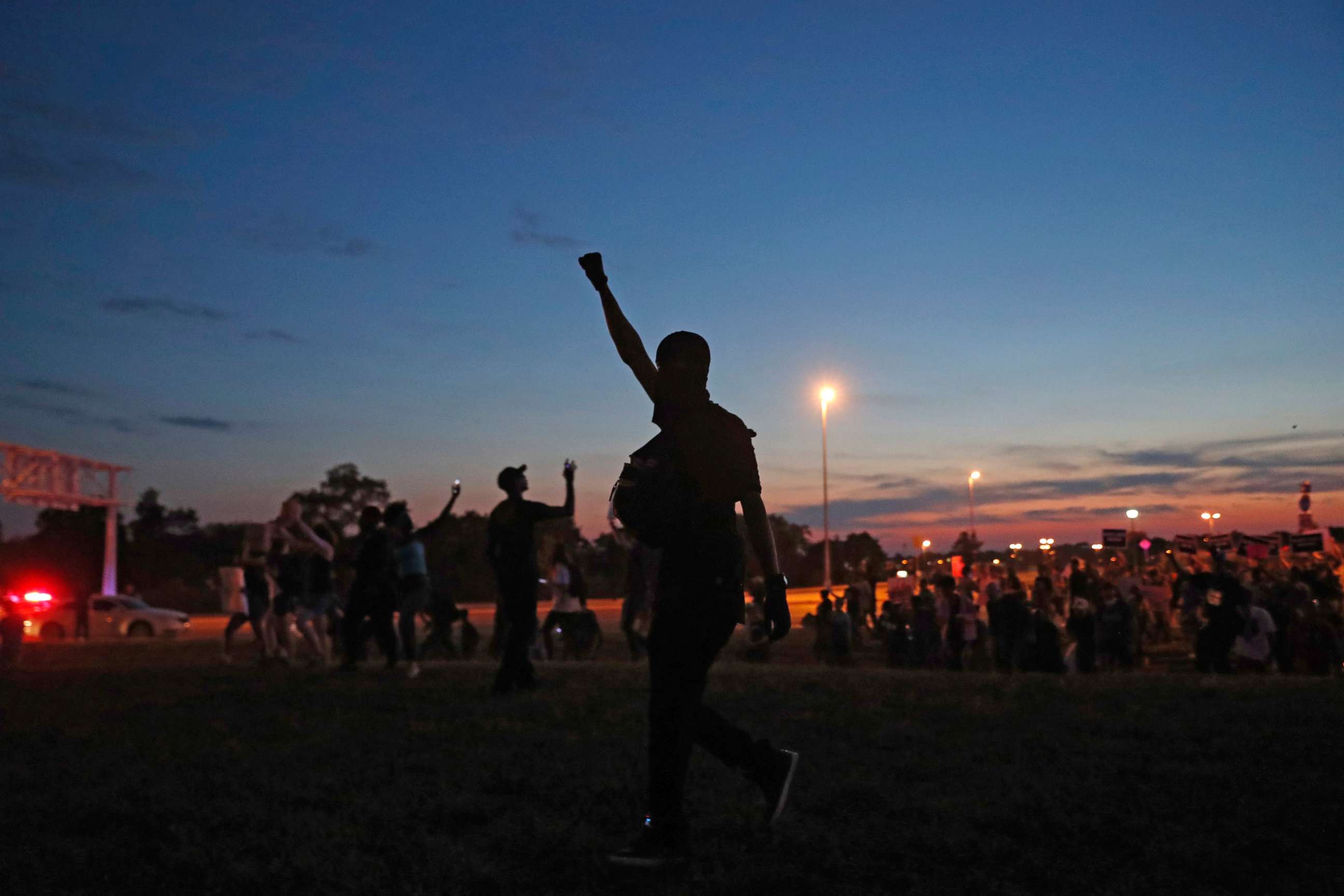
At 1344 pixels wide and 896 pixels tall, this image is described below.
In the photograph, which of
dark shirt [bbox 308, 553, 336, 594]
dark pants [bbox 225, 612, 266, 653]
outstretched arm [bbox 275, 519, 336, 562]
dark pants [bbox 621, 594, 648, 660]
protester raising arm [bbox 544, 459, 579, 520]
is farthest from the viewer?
dark pants [bbox 621, 594, 648, 660]

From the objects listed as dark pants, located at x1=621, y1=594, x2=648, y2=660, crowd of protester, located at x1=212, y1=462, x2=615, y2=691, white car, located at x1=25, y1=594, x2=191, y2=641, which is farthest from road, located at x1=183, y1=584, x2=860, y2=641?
crowd of protester, located at x1=212, y1=462, x2=615, y2=691

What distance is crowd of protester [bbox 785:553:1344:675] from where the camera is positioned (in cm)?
1265

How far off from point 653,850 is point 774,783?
0.65 metres

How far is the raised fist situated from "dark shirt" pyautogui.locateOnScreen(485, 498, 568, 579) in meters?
4.89

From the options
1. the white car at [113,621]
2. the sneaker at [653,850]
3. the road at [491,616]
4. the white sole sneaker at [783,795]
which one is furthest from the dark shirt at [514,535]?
the white car at [113,621]

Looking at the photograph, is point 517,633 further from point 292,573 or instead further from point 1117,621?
point 1117,621

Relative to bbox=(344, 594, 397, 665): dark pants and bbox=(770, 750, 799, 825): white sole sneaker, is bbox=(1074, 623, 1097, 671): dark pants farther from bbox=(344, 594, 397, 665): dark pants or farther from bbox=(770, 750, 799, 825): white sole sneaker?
bbox=(770, 750, 799, 825): white sole sneaker

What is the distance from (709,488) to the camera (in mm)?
3811

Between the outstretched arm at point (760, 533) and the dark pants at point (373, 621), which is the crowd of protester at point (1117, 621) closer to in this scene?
the dark pants at point (373, 621)

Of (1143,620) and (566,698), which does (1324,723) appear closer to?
(566,698)

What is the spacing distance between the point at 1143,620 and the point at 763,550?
1658 cm

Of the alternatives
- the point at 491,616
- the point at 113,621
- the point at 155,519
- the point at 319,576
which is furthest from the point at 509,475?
the point at 155,519

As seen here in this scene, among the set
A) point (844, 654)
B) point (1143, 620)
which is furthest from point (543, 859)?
point (1143, 620)

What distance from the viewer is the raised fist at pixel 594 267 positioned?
417 cm
